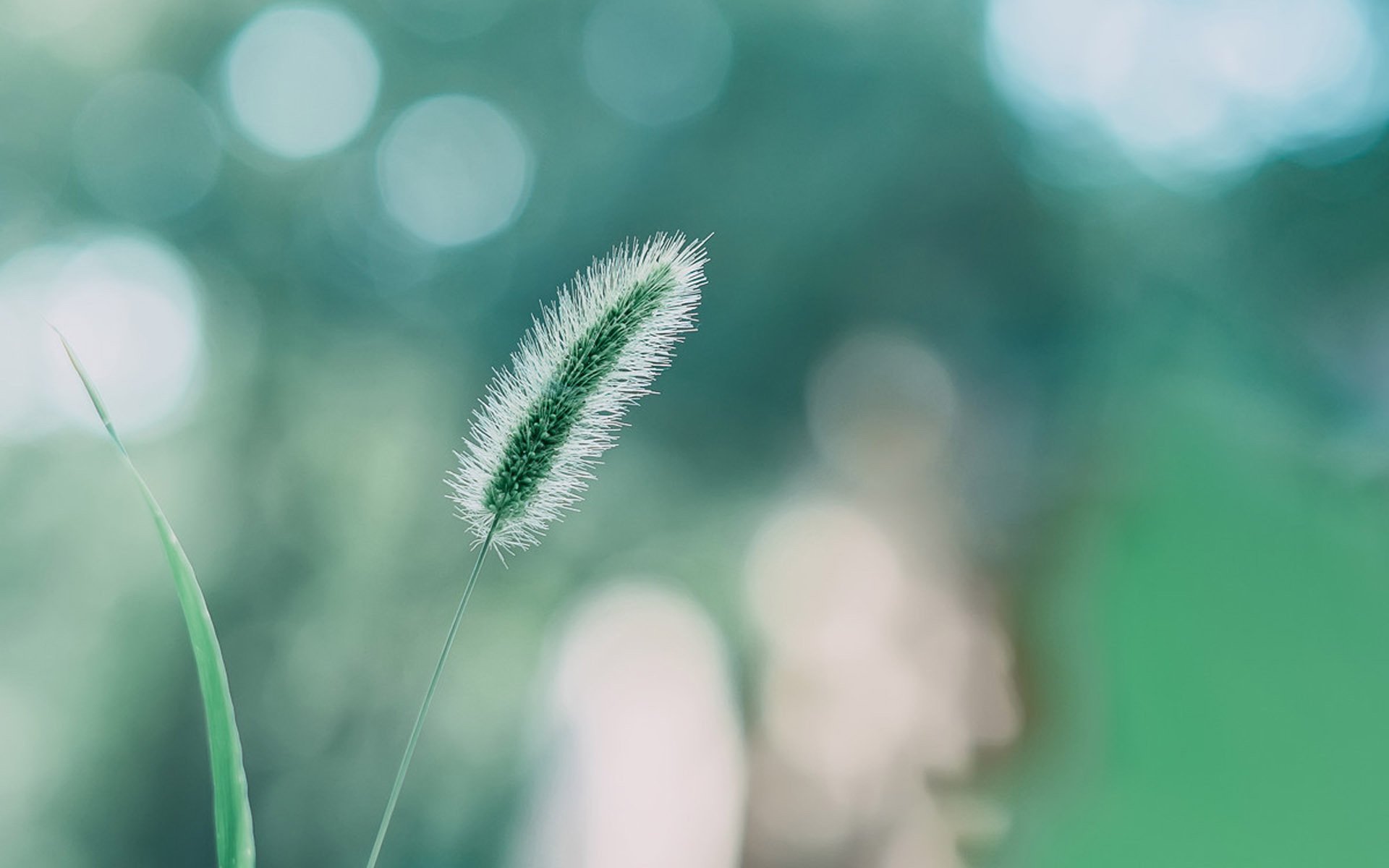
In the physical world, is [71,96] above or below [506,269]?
below

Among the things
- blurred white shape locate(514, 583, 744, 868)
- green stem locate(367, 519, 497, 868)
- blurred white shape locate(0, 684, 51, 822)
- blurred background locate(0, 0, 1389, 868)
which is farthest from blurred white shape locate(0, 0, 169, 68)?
green stem locate(367, 519, 497, 868)

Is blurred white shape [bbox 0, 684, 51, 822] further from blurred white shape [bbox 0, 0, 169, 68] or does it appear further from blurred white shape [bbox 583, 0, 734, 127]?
blurred white shape [bbox 583, 0, 734, 127]

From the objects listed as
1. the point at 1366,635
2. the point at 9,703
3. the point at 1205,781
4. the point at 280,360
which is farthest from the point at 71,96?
the point at 1366,635

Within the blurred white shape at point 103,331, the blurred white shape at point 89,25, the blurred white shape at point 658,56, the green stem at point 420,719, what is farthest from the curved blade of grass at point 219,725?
the blurred white shape at point 89,25

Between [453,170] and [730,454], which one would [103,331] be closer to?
[453,170]

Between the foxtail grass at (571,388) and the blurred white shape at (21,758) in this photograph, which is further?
the blurred white shape at (21,758)

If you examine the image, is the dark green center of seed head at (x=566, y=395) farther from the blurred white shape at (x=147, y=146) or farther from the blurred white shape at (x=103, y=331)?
the blurred white shape at (x=147, y=146)

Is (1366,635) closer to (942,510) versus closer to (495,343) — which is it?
(942,510)
